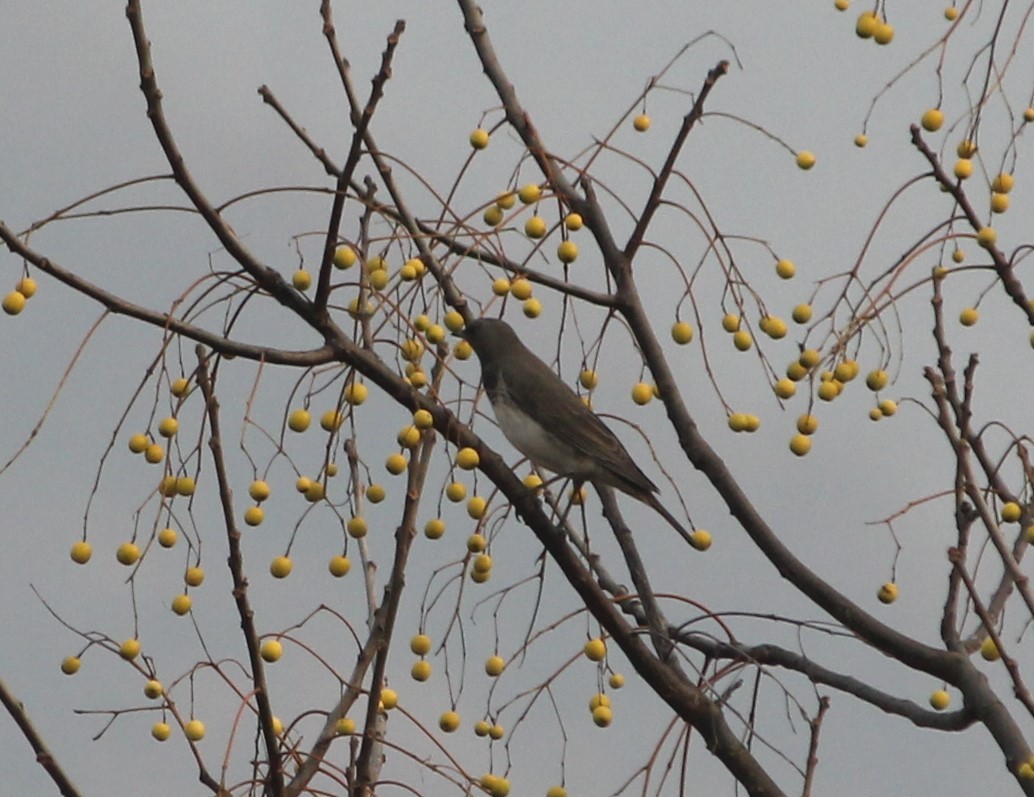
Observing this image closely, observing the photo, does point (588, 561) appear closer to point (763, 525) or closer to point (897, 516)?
point (763, 525)

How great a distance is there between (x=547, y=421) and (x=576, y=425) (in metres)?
0.17

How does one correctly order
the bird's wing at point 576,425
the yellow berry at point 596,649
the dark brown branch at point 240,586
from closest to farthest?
the dark brown branch at point 240,586 < the yellow berry at point 596,649 < the bird's wing at point 576,425

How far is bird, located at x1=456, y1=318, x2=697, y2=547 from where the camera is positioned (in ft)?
21.4

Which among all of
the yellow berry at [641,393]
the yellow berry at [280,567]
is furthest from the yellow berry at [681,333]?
the yellow berry at [280,567]

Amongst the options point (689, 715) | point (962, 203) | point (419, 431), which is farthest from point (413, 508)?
point (962, 203)

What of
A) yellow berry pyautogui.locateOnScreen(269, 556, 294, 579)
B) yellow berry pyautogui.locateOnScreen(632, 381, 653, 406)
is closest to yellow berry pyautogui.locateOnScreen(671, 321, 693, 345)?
yellow berry pyautogui.locateOnScreen(632, 381, 653, 406)

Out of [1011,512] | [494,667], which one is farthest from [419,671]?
[1011,512]

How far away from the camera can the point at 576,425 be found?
6.75m

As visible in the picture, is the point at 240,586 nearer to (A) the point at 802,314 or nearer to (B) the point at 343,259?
(B) the point at 343,259

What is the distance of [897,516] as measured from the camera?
15.9 feet

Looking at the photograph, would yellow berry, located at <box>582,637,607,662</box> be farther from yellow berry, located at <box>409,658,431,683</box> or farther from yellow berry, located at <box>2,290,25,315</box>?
yellow berry, located at <box>2,290,25,315</box>

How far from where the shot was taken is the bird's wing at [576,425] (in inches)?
256

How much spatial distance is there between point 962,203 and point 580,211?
1.46 meters

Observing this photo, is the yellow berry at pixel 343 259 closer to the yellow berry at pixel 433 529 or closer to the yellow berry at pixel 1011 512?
the yellow berry at pixel 433 529
